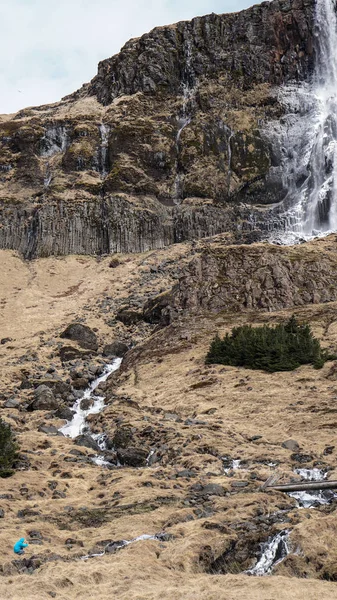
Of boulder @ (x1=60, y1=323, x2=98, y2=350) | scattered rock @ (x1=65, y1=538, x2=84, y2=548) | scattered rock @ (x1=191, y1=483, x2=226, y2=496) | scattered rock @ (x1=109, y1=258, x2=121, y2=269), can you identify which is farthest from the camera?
scattered rock @ (x1=109, y1=258, x2=121, y2=269)

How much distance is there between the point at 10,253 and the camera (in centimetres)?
7175

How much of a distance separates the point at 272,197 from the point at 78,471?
62.2 m

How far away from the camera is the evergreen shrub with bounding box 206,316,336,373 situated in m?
28.8

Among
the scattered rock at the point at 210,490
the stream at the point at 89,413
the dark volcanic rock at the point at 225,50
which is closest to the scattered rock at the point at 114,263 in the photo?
the stream at the point at 89,413

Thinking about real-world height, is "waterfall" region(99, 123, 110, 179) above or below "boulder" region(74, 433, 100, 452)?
above

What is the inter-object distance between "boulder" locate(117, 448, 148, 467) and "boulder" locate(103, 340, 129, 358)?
71.3ft

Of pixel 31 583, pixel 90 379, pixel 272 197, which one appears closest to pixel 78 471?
pixel 31 583

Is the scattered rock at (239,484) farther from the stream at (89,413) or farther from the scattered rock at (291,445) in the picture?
the stream at (89,413)

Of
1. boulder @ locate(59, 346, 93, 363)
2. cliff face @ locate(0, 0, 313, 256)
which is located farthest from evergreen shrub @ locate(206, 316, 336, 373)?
cliff face @ locate(0, 0, 313, 256)

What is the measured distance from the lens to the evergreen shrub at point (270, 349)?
28.8 metres

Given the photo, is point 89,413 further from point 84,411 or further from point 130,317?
point 130,317

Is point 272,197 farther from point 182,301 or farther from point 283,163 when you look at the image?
point 182,301

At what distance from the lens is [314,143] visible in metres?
77.9

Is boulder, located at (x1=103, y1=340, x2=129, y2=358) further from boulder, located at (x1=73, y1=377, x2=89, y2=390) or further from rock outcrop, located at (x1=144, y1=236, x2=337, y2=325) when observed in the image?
boulder, located at (x1=73, y1=377, x2=89, y2=390)
